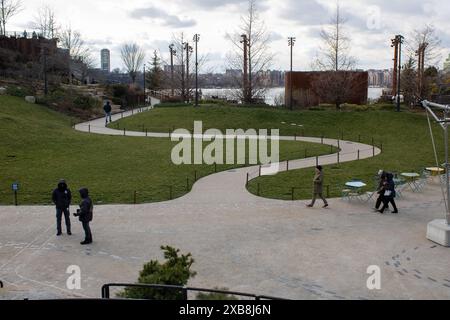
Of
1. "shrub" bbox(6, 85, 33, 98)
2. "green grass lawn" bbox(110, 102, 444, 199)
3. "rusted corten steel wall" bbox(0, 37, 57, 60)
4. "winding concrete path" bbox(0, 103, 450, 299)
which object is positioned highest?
"rusted corten steel wall" bbox(0, 37, 57, 60)

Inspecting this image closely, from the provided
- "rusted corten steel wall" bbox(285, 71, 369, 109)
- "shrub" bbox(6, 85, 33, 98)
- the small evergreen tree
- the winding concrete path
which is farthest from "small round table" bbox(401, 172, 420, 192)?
the small evergreen tree

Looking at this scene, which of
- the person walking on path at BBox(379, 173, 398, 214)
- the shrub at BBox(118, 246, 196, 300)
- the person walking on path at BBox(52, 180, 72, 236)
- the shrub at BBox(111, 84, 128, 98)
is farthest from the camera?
the shrub at BBox(111, 84, 128, 98)

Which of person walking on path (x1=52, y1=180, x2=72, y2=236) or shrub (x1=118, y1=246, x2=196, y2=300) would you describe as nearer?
shrub (x1=118, y1=246, x2=196, y2=300)

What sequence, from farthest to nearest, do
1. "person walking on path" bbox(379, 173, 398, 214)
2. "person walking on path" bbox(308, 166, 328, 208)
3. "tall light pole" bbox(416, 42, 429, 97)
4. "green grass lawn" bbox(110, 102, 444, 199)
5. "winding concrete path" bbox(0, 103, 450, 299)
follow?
"tall light pole" bbox(416, 42, 429, 97)
"green grass lawn" bbox(110, 102, 444, 199)
"person walking on path" bbox(308, 166, 328, 208)
"person walking on path" bbox(379, 173, 398, 214)
"winding concrete path" bbox(0, 103, 450, 299)

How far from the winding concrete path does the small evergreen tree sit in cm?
6996

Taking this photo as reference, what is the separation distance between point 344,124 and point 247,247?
31.2m

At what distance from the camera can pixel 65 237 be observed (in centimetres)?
1412

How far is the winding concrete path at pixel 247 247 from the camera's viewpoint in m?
10.6

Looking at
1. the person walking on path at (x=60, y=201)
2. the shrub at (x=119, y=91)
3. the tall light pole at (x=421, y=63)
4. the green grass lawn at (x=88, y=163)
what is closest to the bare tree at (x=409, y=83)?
the tall light pole at (x=421, y=63)

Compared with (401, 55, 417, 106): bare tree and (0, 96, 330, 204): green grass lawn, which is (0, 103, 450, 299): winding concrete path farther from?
(401, 55, 417, 106): bare tree

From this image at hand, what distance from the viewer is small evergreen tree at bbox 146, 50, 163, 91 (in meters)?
86.9

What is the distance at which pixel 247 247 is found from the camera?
13242 millimetres
